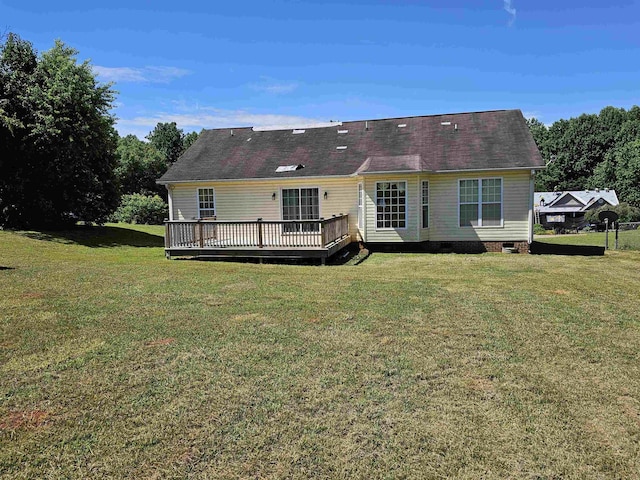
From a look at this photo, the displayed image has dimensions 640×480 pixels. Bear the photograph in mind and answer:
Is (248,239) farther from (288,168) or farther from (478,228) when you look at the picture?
(478,228)

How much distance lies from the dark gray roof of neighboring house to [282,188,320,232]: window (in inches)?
28.8

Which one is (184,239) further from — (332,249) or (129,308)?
(129,308)

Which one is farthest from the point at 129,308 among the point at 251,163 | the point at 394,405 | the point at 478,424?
the point at 251,163

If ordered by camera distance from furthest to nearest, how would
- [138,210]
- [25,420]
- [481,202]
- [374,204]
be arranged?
[138,210], [481,202], [374,204], [25,420]

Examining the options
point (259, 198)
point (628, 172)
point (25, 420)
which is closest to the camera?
point (25, 420)

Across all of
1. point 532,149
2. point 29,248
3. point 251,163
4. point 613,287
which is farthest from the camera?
point 251,163

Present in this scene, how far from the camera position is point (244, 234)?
13.0m

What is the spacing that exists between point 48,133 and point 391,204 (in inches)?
528

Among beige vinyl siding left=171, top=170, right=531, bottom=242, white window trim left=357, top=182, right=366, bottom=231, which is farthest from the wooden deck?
beige vinyl siding left=171, top=170, right=531, bottom=242

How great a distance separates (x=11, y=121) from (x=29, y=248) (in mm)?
5514

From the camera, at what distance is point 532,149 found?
49.7 ft

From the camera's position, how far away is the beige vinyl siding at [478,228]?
14773mm

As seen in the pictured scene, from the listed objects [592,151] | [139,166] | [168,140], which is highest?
[168,140]

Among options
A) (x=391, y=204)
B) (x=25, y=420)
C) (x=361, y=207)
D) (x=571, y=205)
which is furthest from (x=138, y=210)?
(x=571, y=205)
